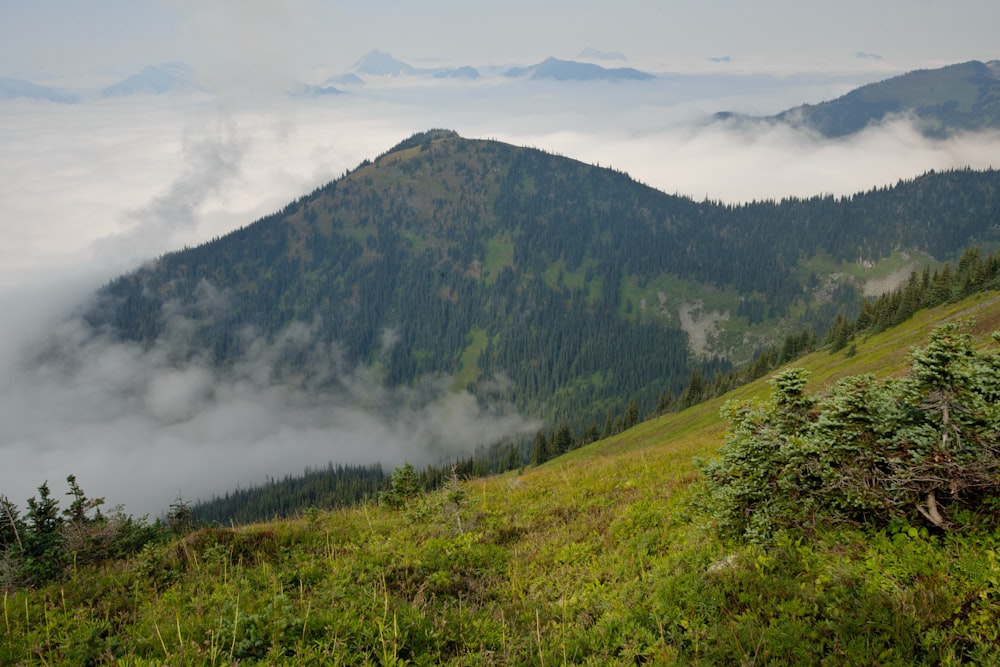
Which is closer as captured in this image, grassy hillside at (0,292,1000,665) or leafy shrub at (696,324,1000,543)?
grassy hillside at (0,292,1000,665)

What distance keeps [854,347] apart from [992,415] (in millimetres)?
114992

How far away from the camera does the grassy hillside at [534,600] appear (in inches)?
261

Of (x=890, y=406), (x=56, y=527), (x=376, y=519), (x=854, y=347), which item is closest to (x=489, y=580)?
(x=376, y=519)

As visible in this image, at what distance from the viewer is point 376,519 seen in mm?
16797

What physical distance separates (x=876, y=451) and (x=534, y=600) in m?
7.18

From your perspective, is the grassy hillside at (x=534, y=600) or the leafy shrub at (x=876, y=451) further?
the leafy shrub at (x=876, y=451)

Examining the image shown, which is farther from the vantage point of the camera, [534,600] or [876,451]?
[534,600]

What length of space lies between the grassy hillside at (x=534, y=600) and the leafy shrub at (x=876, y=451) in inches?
21.8

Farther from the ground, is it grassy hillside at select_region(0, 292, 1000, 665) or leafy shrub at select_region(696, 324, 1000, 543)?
leafy shrub at select_region(696, 324, 1000, 543)

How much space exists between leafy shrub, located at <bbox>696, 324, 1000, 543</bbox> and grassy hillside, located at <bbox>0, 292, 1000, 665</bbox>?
1.81ft

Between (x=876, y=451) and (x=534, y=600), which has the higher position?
(x=876, y=451)

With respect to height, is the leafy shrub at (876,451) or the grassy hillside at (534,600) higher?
the leafy shrub at (876,451)

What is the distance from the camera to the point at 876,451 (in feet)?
27.9

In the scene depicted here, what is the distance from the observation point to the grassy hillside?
6617 millimetres
